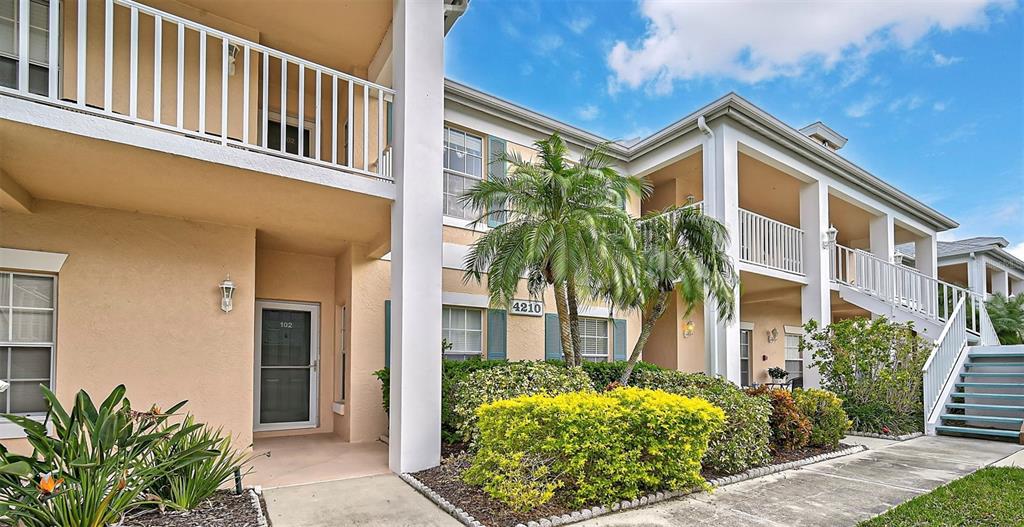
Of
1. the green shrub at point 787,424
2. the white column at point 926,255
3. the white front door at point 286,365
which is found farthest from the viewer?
the white column at point 926,255

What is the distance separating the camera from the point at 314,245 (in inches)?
344

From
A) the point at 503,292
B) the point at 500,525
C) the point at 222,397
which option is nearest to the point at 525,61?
the point at 503,292

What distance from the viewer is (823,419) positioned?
822cm

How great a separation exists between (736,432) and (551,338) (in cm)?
473

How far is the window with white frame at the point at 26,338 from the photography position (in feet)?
19.4

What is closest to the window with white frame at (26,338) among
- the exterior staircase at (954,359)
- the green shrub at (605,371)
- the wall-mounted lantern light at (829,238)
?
the green shrub at (605,371)

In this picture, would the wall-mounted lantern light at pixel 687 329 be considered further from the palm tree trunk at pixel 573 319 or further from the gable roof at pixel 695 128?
the palm tree trunk at pixel 573 319

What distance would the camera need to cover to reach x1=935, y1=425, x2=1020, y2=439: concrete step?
9047 mm

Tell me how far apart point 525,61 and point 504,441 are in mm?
14689

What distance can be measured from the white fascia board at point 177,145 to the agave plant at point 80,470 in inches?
91.9

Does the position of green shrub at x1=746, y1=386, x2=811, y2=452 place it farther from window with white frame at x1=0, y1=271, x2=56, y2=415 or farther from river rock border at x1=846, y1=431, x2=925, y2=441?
window with white frame at x1=0, y1=271, x2=56, y2=415

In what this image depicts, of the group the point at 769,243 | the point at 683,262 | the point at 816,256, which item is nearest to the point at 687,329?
the point at 769,243

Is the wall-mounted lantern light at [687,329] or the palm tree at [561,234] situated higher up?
the palm tree at [561,234]

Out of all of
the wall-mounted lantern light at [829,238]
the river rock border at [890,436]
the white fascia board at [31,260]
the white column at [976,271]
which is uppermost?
the wall-mounted lantern light at [829,238]
